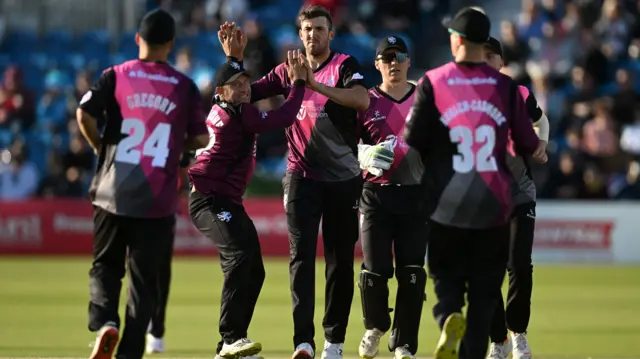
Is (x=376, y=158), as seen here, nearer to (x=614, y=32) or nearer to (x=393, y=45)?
(x=393, y=45)

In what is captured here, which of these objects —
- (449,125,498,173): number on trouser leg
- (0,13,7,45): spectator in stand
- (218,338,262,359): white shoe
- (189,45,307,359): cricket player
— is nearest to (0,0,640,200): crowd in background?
(0,13,7,45): spectator in stand

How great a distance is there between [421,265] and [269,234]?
490 inches

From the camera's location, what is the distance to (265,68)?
77.2 feet

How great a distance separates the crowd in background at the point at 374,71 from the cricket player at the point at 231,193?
41.0ft

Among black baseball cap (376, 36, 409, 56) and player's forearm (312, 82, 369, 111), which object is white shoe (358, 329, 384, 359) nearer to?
player's forearm (312, 82, 369, 111)

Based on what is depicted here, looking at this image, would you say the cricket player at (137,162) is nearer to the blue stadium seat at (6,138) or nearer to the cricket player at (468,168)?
the cricket player at (468,168)

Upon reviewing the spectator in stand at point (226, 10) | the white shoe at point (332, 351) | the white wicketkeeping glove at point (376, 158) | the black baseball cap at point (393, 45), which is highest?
the spectator in stand at point (226, 10)

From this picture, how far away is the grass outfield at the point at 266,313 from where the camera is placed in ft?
37.9

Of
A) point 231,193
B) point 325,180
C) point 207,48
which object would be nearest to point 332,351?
point 325,180

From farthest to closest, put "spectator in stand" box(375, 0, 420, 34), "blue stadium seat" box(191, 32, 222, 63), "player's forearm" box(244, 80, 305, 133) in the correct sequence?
"spectator in stand" box(375, 0, 420, 34) < "blue stadium seat" box(191, 32, 222, 63) < "player's forearm" box(244, 80, 305, 133)

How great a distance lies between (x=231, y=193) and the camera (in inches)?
377

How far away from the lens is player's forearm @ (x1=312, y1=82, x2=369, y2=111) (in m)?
9.21

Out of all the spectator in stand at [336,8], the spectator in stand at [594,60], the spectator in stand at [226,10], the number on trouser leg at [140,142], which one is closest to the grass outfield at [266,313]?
the number on trouser leg at [140,142]

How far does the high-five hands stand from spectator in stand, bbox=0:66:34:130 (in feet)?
52.6
